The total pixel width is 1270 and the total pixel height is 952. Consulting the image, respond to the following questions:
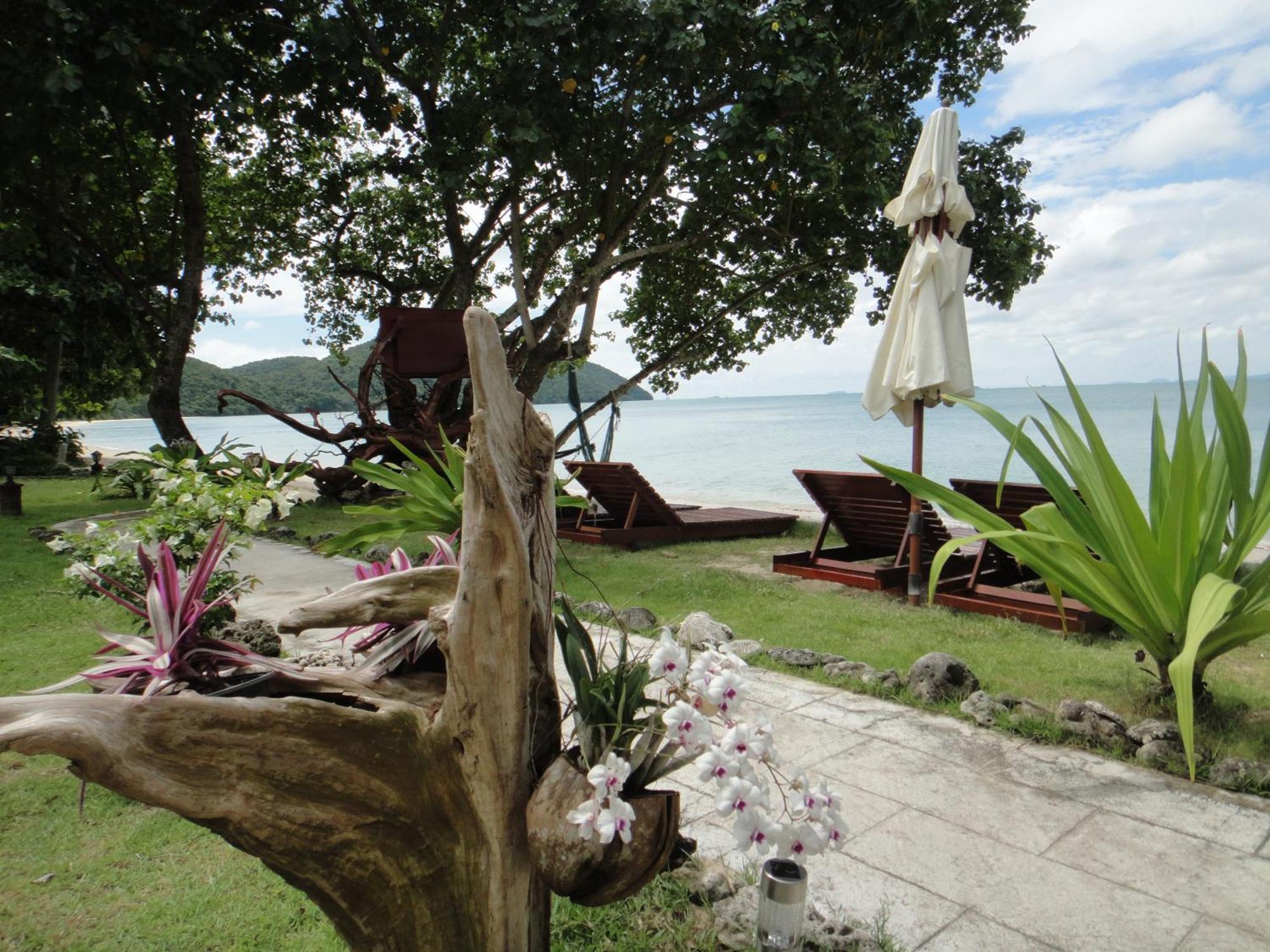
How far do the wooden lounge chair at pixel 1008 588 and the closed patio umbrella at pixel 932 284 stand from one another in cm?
39

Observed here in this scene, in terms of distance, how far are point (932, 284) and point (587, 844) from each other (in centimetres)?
564

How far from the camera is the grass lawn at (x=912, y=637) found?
379cm

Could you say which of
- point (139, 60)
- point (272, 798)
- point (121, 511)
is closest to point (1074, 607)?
point (272, 798)

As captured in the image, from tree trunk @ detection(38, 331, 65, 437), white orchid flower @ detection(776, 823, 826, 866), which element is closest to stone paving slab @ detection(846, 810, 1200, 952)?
white orchid flower @ detection(776, 823, 826, 866)

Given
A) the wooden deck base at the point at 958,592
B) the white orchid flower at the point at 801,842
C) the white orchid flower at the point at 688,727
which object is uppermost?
the white orchid flower at the point at 688,727

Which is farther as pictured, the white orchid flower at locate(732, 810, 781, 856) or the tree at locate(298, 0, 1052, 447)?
the tree at locate(298, 0, 1052, 447)

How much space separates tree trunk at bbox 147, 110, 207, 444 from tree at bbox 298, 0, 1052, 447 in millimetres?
1698

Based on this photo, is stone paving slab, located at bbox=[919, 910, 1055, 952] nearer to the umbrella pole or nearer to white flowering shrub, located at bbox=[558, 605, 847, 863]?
white flowering shrub, located at bbox=[558, 605, 847, 863]

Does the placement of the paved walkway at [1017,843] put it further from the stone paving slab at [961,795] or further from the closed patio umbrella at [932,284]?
the closed patio umbrella at [932,284]

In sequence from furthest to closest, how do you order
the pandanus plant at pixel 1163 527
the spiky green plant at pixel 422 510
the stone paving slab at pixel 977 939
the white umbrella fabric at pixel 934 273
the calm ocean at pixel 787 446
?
the calm ocean at pixel 787 446 → the white umbrella fabric at pixel 934 273 → the spiky green plant at pixel 422 510 → the pandanus plant at pixel 1163 527 → the stone paving slab at pixel 977 939

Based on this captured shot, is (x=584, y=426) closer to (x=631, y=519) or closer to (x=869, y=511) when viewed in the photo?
(x=631, y=519)

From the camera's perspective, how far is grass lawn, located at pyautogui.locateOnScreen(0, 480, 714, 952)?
2133 millimetres

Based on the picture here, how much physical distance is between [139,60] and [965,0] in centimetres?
919

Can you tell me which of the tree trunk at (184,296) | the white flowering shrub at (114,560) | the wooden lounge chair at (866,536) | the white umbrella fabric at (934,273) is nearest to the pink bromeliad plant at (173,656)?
the white flowering shrub at (114,560)
